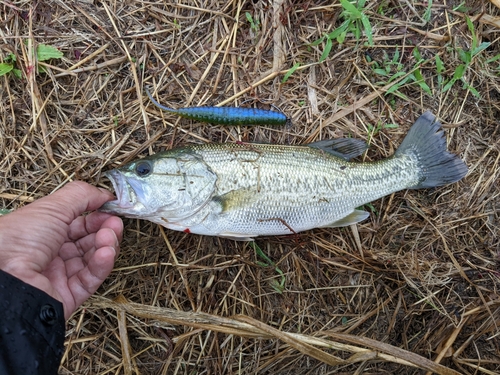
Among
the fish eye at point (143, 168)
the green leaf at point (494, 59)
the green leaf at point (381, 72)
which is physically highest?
the green leaf at point (494, 59)

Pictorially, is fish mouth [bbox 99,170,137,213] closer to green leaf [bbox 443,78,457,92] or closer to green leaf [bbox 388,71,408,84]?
green leaf [bbox 388,71,408,84]

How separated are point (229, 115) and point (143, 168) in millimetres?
996

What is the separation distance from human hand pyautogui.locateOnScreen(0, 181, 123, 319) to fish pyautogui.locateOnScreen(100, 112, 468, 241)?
0.23 meters

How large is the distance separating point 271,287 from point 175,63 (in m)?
2.51

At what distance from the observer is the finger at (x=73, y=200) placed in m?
2.88

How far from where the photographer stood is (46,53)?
360 centimetres

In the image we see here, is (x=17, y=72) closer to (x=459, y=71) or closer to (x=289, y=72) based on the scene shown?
(x=289, y=72)

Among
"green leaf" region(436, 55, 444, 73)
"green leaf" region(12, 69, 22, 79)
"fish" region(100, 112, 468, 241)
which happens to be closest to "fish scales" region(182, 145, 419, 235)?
"fish" region(100, 112, 468, 241)

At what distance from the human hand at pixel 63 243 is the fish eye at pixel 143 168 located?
0.37m

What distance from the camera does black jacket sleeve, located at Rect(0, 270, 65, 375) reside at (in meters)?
2.17

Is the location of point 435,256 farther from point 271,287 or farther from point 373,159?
point 271,287

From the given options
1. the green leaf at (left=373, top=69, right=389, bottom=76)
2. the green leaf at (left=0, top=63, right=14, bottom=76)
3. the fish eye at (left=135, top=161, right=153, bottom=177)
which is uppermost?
the green leaf at (left=373, top=69, right=389, bottom=76)

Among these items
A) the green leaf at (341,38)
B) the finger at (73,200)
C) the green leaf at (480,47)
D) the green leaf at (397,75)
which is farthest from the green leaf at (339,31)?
the finger at (73,200)

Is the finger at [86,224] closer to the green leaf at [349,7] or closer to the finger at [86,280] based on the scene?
the finger at [86,280]
